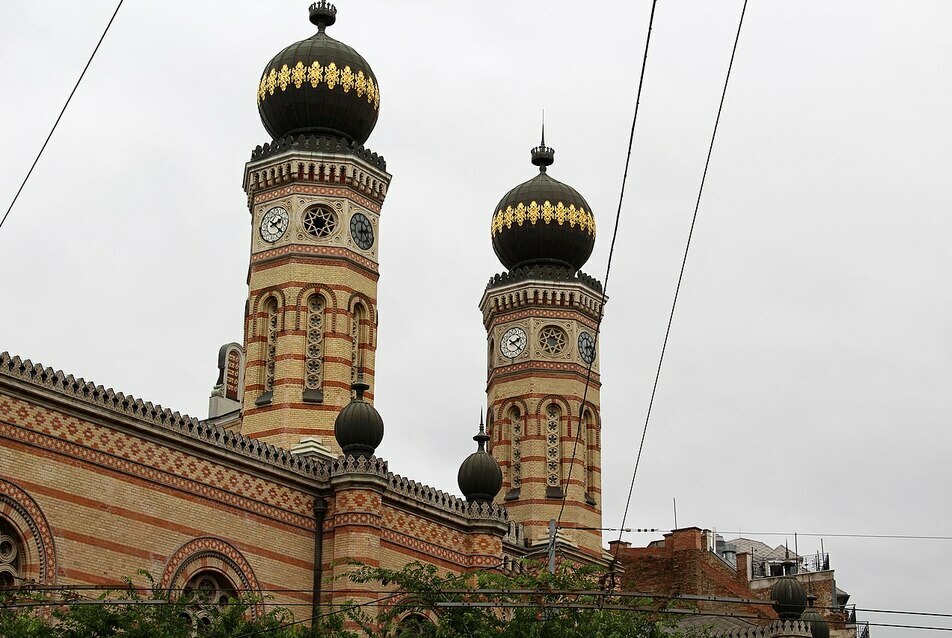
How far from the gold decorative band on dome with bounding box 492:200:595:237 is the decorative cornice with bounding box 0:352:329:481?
12.7m

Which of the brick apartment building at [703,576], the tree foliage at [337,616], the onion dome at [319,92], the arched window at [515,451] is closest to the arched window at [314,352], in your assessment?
the onion dome at [319,92]

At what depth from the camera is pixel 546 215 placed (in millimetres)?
38875

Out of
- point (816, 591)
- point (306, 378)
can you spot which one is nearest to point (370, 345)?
point (306, 378)

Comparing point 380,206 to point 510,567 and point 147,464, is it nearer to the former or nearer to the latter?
point 510,567

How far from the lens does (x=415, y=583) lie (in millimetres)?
22250

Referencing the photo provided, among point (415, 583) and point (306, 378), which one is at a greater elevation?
point (306, 378)

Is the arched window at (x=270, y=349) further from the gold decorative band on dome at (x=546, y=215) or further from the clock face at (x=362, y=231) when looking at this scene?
the gold decorative band on dome at (x=546, y=215)

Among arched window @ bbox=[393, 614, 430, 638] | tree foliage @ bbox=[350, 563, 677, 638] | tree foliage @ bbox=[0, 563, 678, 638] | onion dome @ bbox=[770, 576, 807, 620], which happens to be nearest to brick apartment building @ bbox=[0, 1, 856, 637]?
onion dome @ bbox=[770, 576, 807, 620]

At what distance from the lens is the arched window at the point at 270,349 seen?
3111 centimetres

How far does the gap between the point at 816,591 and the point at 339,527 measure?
87.7 ft

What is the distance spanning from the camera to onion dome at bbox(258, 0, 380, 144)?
3278 centimetres

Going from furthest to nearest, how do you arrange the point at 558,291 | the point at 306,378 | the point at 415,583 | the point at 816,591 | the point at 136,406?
the point at 816,591 → the point at 558,291 → the point at 306,378 → the point at 136,406 → the point at 415,583

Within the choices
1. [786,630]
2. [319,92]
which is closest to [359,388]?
[319,92]

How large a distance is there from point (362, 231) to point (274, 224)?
1824 millimetres
